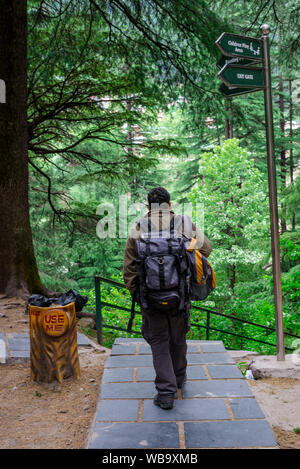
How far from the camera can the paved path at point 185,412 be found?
274cm

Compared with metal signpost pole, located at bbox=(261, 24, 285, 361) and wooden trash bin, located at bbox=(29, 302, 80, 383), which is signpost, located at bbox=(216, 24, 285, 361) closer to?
metal signpost pole, located at bbox=(261, 24, 285, 361)

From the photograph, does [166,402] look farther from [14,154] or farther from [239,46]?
[14,154]

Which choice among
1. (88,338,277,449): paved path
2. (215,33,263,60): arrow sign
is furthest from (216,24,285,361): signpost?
(88,338,277,449): paved path

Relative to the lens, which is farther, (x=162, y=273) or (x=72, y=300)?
(x=72, y=300)

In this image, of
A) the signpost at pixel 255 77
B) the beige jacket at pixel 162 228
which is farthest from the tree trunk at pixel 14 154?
the beige jacket at pixel 162 228

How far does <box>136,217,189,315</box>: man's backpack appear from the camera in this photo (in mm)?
3064

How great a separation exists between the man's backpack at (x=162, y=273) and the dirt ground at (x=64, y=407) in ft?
3.73

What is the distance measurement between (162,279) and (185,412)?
1024 millimetres

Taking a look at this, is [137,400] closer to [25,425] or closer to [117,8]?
[25,425]

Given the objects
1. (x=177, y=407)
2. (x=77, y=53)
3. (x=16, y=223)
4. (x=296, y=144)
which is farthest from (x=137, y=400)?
(x=296, y=144)

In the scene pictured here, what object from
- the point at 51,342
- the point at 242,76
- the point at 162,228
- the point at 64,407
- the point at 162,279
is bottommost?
the point at 64,407

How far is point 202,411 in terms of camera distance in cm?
317

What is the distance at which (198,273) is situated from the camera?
317 cm

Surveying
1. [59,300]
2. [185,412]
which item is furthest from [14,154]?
[185,412]
